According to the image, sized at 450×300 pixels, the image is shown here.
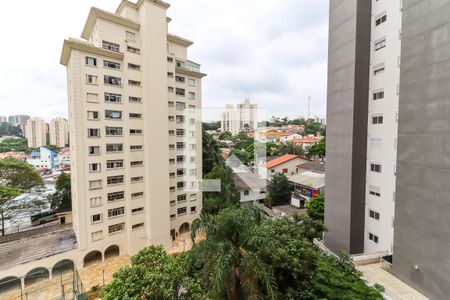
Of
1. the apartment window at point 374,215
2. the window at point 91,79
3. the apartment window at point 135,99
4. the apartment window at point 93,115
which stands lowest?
the apartment window at point 374,215

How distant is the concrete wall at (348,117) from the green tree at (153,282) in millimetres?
8355

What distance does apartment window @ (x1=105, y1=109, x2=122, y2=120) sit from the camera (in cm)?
1323

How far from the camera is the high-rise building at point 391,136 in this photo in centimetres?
704

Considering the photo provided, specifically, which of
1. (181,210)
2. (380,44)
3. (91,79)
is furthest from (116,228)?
(380,44)

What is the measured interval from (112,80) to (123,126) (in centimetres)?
291

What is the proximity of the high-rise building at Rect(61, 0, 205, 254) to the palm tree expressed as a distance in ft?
32.4

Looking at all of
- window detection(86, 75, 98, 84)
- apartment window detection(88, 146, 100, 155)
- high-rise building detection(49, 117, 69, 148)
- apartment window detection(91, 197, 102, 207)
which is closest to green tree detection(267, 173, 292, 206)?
apartment window detection(91, 197, 102, 207)

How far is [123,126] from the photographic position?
13812 millimetres

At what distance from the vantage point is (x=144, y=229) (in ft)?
47.9

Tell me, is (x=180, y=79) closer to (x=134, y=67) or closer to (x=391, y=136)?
(x=134, y=67)

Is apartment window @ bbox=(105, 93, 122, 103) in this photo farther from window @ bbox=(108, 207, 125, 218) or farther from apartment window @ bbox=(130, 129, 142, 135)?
window @ bbox=(108, 207, 125, 218)

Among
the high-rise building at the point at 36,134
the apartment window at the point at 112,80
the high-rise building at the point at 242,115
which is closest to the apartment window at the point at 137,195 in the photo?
the apartment window at the point at 112,80

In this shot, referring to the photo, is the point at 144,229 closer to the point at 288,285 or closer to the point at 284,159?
the point at 288,285

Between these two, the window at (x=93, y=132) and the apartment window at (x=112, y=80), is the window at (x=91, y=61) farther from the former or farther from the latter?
the window at (x=93, y=132)
